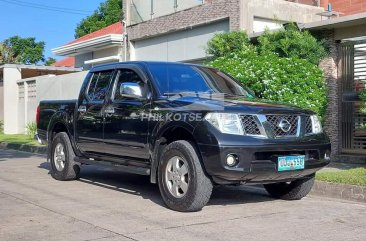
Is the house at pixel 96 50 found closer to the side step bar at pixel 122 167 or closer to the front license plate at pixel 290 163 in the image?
the side step bar at pixel 122 167

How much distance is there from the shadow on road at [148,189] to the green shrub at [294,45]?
411cm

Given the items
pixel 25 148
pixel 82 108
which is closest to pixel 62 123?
pixel 82 108

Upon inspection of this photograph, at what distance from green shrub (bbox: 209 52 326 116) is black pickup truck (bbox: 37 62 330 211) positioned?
2.89m

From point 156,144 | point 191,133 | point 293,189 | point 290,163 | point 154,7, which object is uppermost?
point 154,7

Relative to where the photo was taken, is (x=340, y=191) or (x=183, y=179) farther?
(x=340, y=191)

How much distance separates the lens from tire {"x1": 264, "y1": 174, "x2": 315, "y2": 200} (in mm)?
7348

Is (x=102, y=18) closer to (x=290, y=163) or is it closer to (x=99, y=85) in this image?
(x=99, y=85)

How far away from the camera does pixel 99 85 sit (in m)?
8.37

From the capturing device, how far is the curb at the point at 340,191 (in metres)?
7.53

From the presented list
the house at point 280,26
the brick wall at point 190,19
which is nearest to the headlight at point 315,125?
the house at point 280,26

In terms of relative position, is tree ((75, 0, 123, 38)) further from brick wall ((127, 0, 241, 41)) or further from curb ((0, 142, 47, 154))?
A: curb ((0, 142, 47, 154))

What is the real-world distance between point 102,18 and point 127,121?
151 feet

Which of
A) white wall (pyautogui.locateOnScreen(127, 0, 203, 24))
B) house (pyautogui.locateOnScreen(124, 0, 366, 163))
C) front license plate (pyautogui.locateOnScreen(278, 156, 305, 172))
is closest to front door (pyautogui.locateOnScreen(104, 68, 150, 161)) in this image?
front license plate (pyautogui.locateOnScreen(278, 156, 305, 172))

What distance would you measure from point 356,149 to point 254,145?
21.5ft
